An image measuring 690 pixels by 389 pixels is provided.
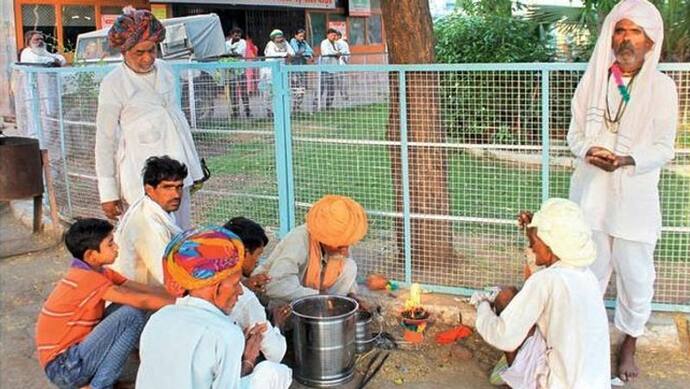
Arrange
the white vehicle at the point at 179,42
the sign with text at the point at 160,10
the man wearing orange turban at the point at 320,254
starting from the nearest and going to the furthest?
the man wearing orange turban at the point at 320,254 < the white vehicle at the point at 179,42 < the sign with text at the point at 160,10

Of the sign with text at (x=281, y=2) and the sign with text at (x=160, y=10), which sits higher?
the sign with text at (x=281, y=2)

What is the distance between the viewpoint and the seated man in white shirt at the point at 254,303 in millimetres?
3578

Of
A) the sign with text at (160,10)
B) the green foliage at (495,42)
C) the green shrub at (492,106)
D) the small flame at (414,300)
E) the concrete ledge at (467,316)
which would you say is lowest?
the concrete ledge at (467,316)

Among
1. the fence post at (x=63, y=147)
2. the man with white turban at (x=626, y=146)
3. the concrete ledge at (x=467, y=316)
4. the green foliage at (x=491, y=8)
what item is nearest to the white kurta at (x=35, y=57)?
the fence post at (x=63, y=147)

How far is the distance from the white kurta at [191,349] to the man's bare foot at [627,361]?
94.5 inches

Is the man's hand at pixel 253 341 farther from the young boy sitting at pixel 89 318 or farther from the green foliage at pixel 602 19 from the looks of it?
the green foliage at pixel 602 19

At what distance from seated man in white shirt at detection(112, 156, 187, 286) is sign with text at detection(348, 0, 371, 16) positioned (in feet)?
71.6

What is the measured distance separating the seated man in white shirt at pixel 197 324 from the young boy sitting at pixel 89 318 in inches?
34.5

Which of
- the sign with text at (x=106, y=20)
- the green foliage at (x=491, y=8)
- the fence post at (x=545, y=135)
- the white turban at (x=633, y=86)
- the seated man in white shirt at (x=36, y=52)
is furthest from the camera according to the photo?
the sign with text at (x=106, y=20)

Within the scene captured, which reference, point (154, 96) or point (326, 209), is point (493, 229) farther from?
point (154, 96)

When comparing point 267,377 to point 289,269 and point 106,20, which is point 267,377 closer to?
point 289,269

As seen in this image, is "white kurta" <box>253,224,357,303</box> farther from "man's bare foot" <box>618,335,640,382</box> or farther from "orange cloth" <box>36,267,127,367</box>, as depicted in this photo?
"man's bare foot" <box>618,335,640,382</box>

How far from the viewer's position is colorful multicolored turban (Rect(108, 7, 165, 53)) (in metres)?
4.46

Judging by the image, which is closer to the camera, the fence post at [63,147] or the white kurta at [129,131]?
the white kurta at [129,131]
